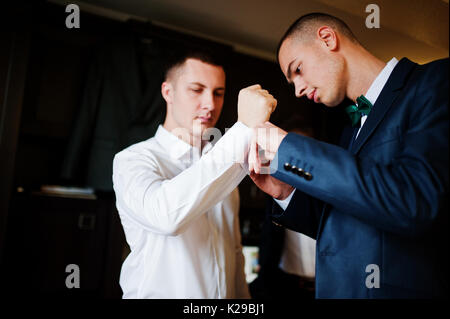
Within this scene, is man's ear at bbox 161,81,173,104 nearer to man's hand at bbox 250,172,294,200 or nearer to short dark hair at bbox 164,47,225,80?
short dark hair at bbox 164,47,225,80

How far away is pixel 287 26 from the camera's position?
2.20 feet

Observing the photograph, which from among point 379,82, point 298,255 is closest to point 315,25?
point 379,82

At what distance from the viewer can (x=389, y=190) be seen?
0.45 m

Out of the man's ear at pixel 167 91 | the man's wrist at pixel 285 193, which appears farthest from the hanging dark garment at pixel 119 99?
the man's wrist at pixel 285 193

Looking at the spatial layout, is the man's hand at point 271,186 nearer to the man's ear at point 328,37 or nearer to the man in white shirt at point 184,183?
the man in white shirt at point 184,183

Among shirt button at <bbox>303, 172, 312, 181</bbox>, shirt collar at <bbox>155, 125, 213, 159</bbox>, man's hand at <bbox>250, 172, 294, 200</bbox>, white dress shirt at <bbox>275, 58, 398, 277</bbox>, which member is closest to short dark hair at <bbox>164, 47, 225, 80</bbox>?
shirt collar at <bbox>155, 125, 213, 159</bbox>

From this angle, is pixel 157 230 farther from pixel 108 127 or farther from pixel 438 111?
pixel 438 111

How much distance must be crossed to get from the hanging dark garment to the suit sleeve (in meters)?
0.43

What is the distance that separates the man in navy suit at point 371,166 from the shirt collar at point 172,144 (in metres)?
0.25

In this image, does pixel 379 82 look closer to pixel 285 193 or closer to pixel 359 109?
pixel 359 109

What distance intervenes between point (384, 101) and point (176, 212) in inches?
16.4

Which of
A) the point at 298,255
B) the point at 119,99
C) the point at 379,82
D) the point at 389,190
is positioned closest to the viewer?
the point at 389,190
